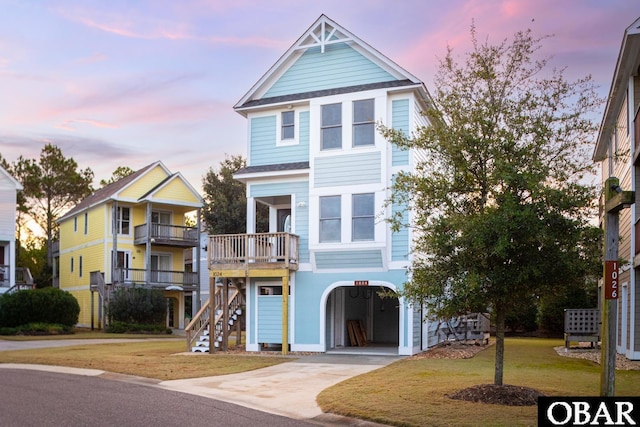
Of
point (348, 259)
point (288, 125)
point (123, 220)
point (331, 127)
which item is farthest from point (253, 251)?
point (123, 220)

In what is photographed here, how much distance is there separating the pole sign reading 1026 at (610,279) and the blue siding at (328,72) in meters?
14.1

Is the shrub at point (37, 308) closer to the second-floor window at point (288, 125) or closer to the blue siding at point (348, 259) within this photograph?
the second-floor window at point (288, 125)

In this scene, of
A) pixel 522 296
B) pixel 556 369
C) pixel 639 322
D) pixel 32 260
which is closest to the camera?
pixel 522 296

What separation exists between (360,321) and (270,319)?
14.0 ft

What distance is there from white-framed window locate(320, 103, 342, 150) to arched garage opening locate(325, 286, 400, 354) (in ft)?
16.0

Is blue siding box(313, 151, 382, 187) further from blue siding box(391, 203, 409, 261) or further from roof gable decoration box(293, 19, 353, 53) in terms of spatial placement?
roof gable decoration box(293, 19, 353, 53)

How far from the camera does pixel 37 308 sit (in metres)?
35.2

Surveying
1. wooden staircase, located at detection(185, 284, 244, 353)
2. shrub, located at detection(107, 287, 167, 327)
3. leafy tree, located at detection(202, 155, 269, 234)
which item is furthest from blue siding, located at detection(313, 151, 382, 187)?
shrub, located at detection(107, 287, 167, 327)

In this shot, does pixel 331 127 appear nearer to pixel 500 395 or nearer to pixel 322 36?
pixel 322 36

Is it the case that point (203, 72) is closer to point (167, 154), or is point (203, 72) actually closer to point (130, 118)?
point (130, 118)

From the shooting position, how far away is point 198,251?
44.5 m

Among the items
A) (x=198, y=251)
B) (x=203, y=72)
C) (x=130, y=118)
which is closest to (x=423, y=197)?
(x=203, y=72)

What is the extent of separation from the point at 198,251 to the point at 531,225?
114 ft

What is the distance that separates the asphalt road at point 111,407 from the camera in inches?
404
